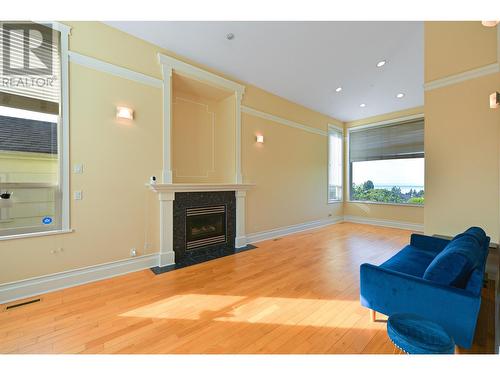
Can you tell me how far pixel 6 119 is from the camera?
7.43 ft

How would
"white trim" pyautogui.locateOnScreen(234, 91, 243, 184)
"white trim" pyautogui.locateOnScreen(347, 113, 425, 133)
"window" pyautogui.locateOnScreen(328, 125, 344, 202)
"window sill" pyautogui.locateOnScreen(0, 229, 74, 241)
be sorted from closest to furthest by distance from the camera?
"window sill" pyautogui.locateOnScreen(0, 229, 74, 241), "white trim" pyautogui.locateOnScreen(234, 91, 243, 184), "white trim" pyautogui.locateOnScreen(347, 113, 425, 133), "window" pyautogui.locateOnScreen(328, 125, 344, 202)

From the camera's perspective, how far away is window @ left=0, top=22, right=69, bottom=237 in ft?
7.43

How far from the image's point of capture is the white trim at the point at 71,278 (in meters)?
2.26

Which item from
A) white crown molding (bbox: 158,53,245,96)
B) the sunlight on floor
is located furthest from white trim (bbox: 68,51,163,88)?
the sunlight on floor

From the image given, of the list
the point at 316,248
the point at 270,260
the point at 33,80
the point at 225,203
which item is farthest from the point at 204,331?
the point at 33,80

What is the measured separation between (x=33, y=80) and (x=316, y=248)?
4645 mm

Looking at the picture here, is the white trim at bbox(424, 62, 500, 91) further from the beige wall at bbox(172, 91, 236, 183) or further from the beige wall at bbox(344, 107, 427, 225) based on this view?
the beige wall at bbox(172, 91, 236, 183)

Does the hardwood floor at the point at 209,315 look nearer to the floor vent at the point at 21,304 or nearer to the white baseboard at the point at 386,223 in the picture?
the floor vent at the point at 21,304

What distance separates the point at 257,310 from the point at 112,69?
3378 mm

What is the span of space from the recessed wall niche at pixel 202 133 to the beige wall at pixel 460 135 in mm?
3192

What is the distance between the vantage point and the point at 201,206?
12.0 feet

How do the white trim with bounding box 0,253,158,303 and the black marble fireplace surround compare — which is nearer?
the white trim with bounding box 0,253,158,303

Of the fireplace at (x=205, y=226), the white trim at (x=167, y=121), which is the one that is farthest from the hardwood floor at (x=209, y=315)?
the white trim at (x=167, y=121)

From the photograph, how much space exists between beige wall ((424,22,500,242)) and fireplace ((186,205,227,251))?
3.33m
